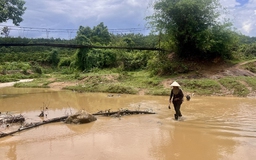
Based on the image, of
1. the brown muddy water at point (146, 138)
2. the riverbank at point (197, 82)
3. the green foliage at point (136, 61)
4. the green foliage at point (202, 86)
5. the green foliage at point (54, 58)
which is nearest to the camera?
the brown muddy water at point (146, 138)

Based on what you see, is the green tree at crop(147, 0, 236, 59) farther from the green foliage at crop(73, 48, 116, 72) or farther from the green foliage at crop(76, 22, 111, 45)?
the green foliage at crop(76, 22, 111, 45)

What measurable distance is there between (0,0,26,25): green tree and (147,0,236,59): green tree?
40.0 ft

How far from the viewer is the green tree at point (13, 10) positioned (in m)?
20.8

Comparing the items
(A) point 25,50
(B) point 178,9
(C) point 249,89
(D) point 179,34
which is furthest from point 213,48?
(A) point 25,50

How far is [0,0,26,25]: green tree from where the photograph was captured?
2084 cm

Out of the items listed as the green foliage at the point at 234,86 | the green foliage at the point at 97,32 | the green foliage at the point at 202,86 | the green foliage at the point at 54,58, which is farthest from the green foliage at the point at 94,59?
the green foliage at the point at 54,58

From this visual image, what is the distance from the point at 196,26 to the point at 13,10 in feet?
53.9

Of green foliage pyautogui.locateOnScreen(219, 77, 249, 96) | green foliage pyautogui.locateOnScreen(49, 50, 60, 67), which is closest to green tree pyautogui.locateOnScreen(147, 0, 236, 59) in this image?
green foliage pyautogui.locateOnScreen(219, 77, 249, 96)

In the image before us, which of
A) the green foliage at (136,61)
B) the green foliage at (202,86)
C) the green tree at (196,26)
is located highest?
the green tree at (196,26)

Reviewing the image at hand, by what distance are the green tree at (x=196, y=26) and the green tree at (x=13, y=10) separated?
12195 mm

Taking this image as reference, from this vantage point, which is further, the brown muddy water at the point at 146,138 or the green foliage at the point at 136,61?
the green foliage at the point at 136,61

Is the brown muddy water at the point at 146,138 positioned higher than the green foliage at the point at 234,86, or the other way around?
the green foliage at the point at 234,86

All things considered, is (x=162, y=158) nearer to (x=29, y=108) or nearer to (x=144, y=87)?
(x=29, y=108)

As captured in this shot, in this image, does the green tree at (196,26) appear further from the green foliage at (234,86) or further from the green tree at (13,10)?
the green tree at (13,10)
